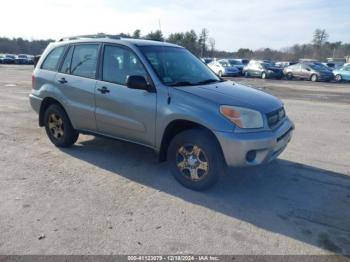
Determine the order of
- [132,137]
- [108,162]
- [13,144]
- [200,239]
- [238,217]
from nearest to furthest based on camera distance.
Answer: [200,239], [238,217], [132,137], [108,162], [13,144]

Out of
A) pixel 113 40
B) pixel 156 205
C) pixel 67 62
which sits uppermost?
pixel 113 40

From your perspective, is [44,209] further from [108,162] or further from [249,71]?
[249,71]

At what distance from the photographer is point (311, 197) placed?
4.26 m

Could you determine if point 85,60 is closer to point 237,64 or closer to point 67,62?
point 67,62

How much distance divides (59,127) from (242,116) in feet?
11.4

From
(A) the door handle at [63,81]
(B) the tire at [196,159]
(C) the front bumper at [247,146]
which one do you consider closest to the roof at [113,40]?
(A) the door handle at [63,81]

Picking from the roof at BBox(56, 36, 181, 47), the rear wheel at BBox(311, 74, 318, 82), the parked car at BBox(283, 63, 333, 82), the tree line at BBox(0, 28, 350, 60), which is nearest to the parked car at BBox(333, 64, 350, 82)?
the parked car at BBox(283, 63, 333, 82)

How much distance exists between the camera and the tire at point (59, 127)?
19.0ft

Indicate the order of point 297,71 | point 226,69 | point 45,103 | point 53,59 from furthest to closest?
point 226,69
point 297,71
point 45,103
point 53,59

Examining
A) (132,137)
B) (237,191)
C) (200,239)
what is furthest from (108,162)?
(200,239)

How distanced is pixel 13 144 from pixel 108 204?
132 inches

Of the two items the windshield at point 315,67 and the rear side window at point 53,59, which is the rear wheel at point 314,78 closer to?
the windshield at point 315,67

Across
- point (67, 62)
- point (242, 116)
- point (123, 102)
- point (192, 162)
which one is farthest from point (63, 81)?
point (242, 116)

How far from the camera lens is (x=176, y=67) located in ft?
16.4
